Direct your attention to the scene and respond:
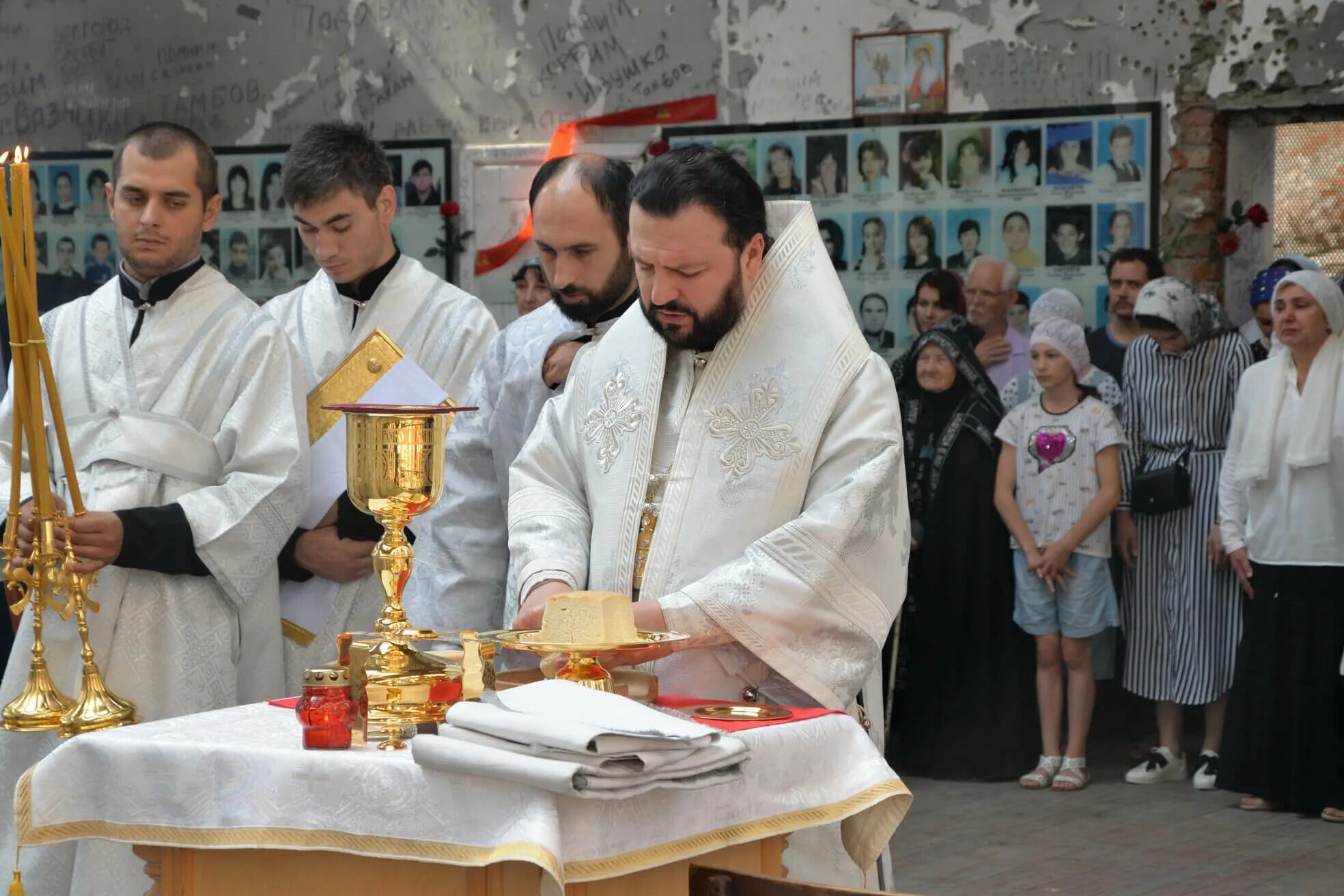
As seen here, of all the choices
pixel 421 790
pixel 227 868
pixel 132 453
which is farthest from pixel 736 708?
pixel 132 453

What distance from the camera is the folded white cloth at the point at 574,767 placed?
2.23 meters

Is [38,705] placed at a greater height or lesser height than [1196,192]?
lesser

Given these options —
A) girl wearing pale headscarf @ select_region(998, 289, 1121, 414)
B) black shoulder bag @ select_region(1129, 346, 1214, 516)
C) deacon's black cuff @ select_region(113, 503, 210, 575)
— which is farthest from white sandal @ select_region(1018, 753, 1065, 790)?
deacon's black cuff @ select_region(113, 503, 210, 575)

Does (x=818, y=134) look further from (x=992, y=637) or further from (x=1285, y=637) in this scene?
(x=1285, y=637)

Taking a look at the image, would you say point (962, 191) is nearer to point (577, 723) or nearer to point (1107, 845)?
point (1107, 845)

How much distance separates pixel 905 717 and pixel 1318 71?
3.24 metres

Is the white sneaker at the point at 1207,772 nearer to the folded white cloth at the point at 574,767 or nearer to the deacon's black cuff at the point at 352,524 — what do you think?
the deacon's black cuff at the point at 352,524

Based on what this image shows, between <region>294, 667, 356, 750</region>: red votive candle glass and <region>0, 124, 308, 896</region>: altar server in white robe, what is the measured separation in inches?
61.5

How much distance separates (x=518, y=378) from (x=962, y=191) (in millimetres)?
4867

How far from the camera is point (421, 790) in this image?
2.38m

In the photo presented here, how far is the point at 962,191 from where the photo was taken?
8.41 m

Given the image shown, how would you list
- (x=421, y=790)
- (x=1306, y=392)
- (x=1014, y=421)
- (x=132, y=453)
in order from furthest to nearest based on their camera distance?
1. (x=1014, y=421)
2. (x=1306, y=392)
3. (x=132, y=453)
4. (x=421, y=790)

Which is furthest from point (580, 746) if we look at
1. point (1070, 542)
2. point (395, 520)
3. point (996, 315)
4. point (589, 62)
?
point (589, 62)

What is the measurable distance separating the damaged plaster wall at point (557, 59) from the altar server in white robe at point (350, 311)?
430 cm
